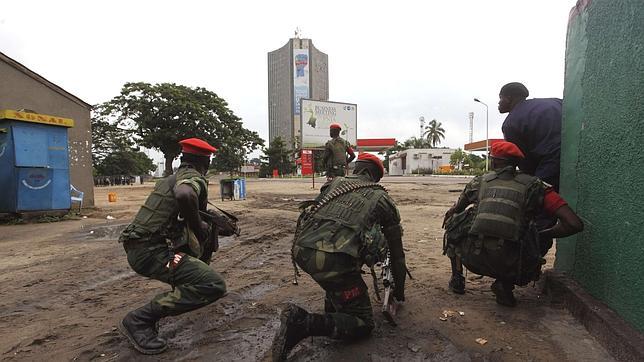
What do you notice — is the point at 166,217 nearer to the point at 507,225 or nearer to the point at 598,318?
the point at 507,225

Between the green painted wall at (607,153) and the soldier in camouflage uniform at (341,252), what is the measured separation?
1.31 metres

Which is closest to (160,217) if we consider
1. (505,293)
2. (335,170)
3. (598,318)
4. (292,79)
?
(505,293)

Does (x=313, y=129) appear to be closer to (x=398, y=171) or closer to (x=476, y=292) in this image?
(x=476, y=292)

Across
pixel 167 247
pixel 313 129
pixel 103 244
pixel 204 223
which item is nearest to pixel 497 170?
pixel 204 223

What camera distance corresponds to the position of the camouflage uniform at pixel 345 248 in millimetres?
2359

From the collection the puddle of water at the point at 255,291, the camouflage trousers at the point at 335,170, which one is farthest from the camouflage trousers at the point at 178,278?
the camouflage trousers at the point at 335,170

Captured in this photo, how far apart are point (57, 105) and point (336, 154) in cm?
793

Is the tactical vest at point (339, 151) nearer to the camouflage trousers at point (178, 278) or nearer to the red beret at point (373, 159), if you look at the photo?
the red beret at point (373, 159)

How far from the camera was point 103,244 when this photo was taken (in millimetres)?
5988

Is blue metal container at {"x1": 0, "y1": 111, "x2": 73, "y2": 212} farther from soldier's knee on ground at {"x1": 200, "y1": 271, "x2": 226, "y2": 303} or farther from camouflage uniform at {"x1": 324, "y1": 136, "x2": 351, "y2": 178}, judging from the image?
soldier's knee on ground at {"x1": 200, "y1": 271, "x2": 226, "y2": 303}

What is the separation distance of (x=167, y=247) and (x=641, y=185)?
2811mm

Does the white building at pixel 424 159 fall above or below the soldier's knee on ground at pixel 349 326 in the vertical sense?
above

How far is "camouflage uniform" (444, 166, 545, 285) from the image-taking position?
2.81 metres

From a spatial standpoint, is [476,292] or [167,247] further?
[476,292]
